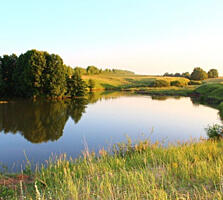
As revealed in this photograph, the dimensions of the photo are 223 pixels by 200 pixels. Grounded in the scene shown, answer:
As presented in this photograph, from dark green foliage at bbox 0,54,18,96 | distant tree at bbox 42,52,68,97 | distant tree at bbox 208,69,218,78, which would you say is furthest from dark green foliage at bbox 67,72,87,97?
distant tree at bbox 208,69,218,78

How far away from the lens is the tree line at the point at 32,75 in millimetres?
35938

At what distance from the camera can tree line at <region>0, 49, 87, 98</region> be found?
35.9 meters

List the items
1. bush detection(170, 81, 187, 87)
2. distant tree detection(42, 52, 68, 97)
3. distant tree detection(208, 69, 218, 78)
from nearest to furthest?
distant tree detection(42, 52, 68, 97), bush detection(170, 81, 187, 87), distant tree detection(208, 69, 218, 78)

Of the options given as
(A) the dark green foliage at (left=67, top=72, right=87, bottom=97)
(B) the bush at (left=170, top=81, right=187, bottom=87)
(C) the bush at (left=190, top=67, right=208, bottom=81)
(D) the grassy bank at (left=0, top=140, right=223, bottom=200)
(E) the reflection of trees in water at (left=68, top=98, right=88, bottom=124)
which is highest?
(C) the bush at (left=190, top=67, right=208, bottom=81)

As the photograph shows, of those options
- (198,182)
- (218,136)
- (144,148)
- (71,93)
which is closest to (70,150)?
(144,148)

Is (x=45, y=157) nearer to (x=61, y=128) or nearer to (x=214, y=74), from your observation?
(x=61, y=128)

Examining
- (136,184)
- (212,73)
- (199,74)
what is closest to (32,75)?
(136,184)

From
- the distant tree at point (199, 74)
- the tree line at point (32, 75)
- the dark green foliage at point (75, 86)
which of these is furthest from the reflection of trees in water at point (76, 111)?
the distant tree at point (199, 74)

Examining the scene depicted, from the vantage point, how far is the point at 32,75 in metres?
35.7

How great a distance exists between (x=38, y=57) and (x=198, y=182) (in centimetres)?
3902

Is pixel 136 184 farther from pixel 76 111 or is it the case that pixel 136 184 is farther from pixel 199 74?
pixel 199 74

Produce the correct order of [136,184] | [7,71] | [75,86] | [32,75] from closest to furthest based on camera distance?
[136,184], [32,75], [7,71], [75,86]

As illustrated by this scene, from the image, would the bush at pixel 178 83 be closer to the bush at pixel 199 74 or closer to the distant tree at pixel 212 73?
the bush at pixel 199 74

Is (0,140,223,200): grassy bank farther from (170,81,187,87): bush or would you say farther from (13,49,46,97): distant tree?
(170,81,187,87): bush
